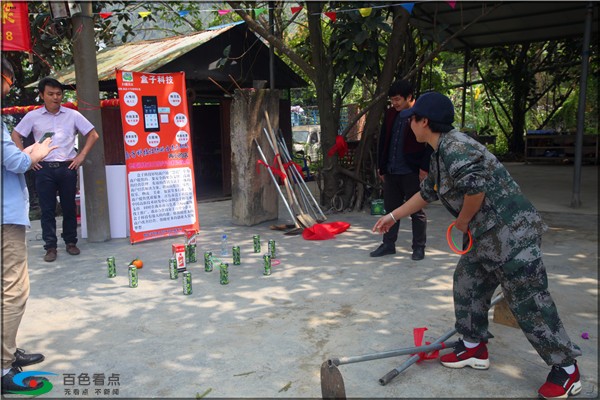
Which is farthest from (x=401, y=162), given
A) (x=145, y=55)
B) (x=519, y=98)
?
(x=519, y=98)

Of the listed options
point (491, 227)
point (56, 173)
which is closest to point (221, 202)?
point (56, 173)

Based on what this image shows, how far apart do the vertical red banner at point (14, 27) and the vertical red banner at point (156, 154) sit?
3.87ft

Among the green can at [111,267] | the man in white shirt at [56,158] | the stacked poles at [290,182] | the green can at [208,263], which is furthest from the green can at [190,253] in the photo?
the stacked poles at [290,182]

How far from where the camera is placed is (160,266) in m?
5.44

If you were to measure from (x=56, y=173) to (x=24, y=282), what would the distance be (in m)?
2.93

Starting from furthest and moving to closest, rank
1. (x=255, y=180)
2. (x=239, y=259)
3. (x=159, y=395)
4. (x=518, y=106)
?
1. (x=518, y=106)
2. (x=255, y=180)
3. (x=239, y=259)
4. (x=159, y=395)

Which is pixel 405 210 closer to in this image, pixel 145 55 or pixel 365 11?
pixel 365 11

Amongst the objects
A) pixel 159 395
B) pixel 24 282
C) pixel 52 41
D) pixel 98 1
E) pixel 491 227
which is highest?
pixel 98 1

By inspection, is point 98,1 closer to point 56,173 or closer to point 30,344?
point 56,173

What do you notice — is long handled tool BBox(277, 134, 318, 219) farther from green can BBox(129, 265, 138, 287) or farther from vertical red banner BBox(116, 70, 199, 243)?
green can BBox(129, 265, 138, 287)

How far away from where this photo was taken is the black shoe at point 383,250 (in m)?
5.62

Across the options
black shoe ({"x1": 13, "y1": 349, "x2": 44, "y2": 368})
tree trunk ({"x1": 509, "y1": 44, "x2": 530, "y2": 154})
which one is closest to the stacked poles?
black shoe ({"x1": 13, "y1": 349, "x2": 44, "y2": 368})

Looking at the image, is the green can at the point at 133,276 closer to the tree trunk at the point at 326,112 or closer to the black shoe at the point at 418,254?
the black shoe at the point at 418,254

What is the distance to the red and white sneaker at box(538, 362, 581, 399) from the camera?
2770 mm
